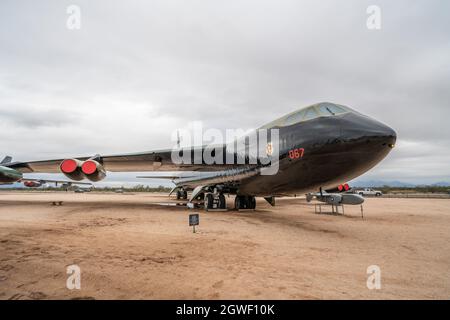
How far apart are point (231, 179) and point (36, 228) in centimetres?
775

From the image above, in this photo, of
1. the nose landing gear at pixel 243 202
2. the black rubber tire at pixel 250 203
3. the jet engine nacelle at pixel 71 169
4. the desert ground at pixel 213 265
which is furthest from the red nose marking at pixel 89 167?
the black rubber tire at pixel 250 203

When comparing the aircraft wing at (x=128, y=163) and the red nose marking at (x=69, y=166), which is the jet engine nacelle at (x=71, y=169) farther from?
the aircraft wing at (x=128, y=163)

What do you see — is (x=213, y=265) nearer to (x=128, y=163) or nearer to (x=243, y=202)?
(x=243, y=202)

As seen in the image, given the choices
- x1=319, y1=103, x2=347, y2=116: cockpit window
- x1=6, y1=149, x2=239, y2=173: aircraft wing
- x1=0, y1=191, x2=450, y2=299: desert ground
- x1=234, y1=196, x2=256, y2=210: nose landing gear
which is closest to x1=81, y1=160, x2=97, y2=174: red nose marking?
x1=6, y1=149, x2=239, y2=173: aircraft wing

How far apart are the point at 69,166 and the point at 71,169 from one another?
0.68 feet

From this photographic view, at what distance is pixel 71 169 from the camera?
12.1 m

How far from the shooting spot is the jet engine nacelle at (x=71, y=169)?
12.0 meters

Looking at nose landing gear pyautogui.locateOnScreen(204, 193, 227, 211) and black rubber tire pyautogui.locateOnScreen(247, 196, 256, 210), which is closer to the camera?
nose landing gear pyautogui.locateOnScreen(204, 193, 227, 211)

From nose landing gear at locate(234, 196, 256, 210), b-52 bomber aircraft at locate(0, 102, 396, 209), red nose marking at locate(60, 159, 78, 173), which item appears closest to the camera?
b-52 bomber aircraft at locate(0, 102, 396, 209)

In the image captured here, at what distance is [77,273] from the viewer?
3.20 metres

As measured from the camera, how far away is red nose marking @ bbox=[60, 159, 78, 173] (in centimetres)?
1202

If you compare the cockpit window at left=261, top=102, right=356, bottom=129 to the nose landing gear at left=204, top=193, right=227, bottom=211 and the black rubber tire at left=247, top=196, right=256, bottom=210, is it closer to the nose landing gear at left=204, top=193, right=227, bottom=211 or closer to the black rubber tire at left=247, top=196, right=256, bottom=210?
the nose landing gear at left=204, top=193, right=227, bottom=211
